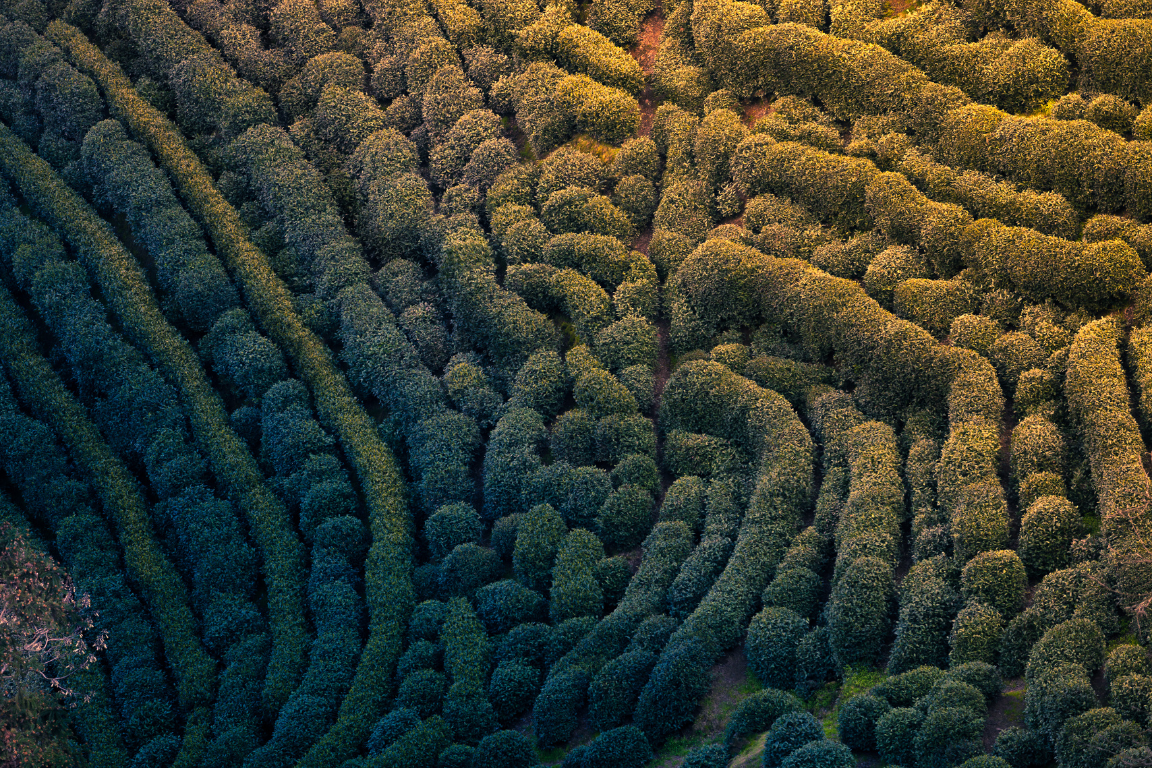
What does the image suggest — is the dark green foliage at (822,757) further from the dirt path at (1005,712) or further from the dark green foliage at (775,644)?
the dark green foliage at (775,644)

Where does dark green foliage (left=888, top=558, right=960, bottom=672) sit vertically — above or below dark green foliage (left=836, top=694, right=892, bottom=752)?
above

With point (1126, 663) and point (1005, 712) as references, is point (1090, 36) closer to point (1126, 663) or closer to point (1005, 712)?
point (1126, 663)

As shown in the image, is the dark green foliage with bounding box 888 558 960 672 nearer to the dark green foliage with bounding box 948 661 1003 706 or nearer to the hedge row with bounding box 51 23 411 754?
the dark green foliage with bounding box 948 661 1003 706

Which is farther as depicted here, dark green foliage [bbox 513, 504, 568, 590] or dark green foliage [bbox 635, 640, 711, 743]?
dark green foliage [bbox 513, 504, 568, 590]

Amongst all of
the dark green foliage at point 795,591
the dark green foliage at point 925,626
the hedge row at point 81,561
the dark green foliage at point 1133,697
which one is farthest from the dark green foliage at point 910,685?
the hedge row at point 81,561

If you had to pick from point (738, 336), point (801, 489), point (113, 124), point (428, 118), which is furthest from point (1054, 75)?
point (113, 124)

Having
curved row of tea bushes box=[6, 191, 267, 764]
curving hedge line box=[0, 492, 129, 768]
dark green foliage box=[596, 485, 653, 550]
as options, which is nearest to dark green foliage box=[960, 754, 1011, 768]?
dark green foliage box=[596, 485, 653, 550]
